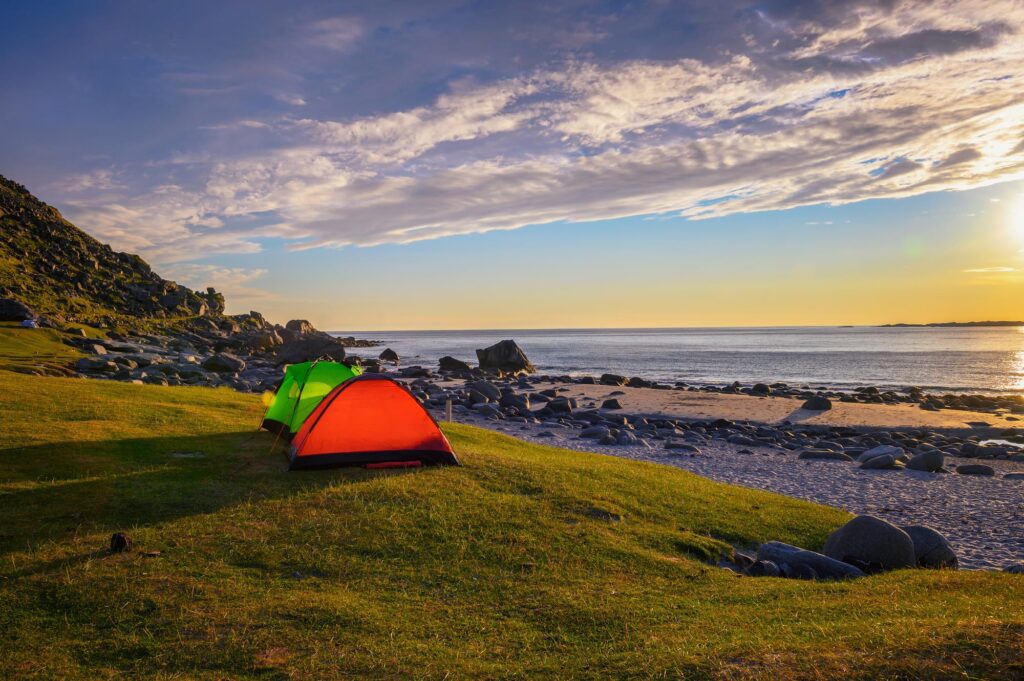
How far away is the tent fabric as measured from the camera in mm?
14086

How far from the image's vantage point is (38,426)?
14531 mm

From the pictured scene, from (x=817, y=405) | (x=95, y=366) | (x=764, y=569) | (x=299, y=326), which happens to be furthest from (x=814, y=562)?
(x=299, y=326)

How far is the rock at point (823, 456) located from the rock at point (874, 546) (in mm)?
14868

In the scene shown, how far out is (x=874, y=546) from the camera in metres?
11.9

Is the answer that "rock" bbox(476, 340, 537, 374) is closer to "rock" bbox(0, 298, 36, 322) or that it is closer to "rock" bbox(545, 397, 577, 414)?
"rock" bbox(545, 397, 577, 414)

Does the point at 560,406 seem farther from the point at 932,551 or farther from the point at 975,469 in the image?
the point at 932,551

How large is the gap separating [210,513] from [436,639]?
567cm

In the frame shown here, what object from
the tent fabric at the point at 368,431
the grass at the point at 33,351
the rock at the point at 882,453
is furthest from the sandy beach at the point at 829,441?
the grass at the point at 33,351

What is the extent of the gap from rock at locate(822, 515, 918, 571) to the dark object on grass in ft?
41.6

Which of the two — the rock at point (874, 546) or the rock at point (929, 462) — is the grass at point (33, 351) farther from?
the rock at point (929, 462)

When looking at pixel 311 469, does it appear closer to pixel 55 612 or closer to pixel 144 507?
pixel 144 507

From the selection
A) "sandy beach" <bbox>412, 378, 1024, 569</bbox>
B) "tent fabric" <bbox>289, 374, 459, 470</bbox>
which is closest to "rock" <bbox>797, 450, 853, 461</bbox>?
"sandy beach" <bbox>412, 378, 1024, 569</bbox>

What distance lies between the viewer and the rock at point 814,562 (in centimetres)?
1109

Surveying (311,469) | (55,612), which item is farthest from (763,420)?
(55,612)
